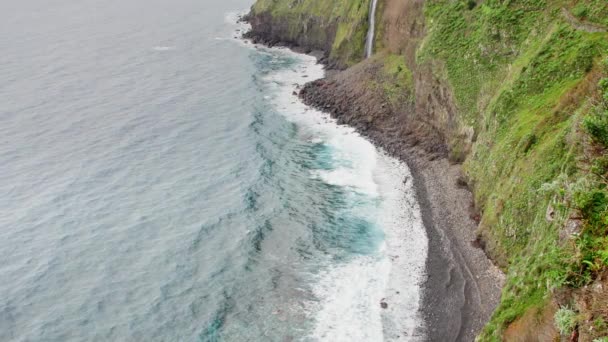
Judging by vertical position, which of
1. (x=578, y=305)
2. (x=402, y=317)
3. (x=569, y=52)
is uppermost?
(x=569, y=52)

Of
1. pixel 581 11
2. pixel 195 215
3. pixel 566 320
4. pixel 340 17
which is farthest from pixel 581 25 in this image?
pixel 340 17

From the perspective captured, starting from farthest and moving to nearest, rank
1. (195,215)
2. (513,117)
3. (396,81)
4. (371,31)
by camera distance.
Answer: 1. (371,31)
2. (396,81)
3. (195,215)
4. (513,117)

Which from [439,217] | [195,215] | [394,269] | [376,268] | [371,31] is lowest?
[195,215]

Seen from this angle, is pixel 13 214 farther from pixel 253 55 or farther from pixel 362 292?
pixel 253 55

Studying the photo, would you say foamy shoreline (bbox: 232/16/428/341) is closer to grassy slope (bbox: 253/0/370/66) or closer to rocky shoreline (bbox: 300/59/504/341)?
rocky shoreline (bbox: 300/59/504/341)

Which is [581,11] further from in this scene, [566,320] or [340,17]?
[340,17]

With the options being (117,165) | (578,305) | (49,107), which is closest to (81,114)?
(49,107)
